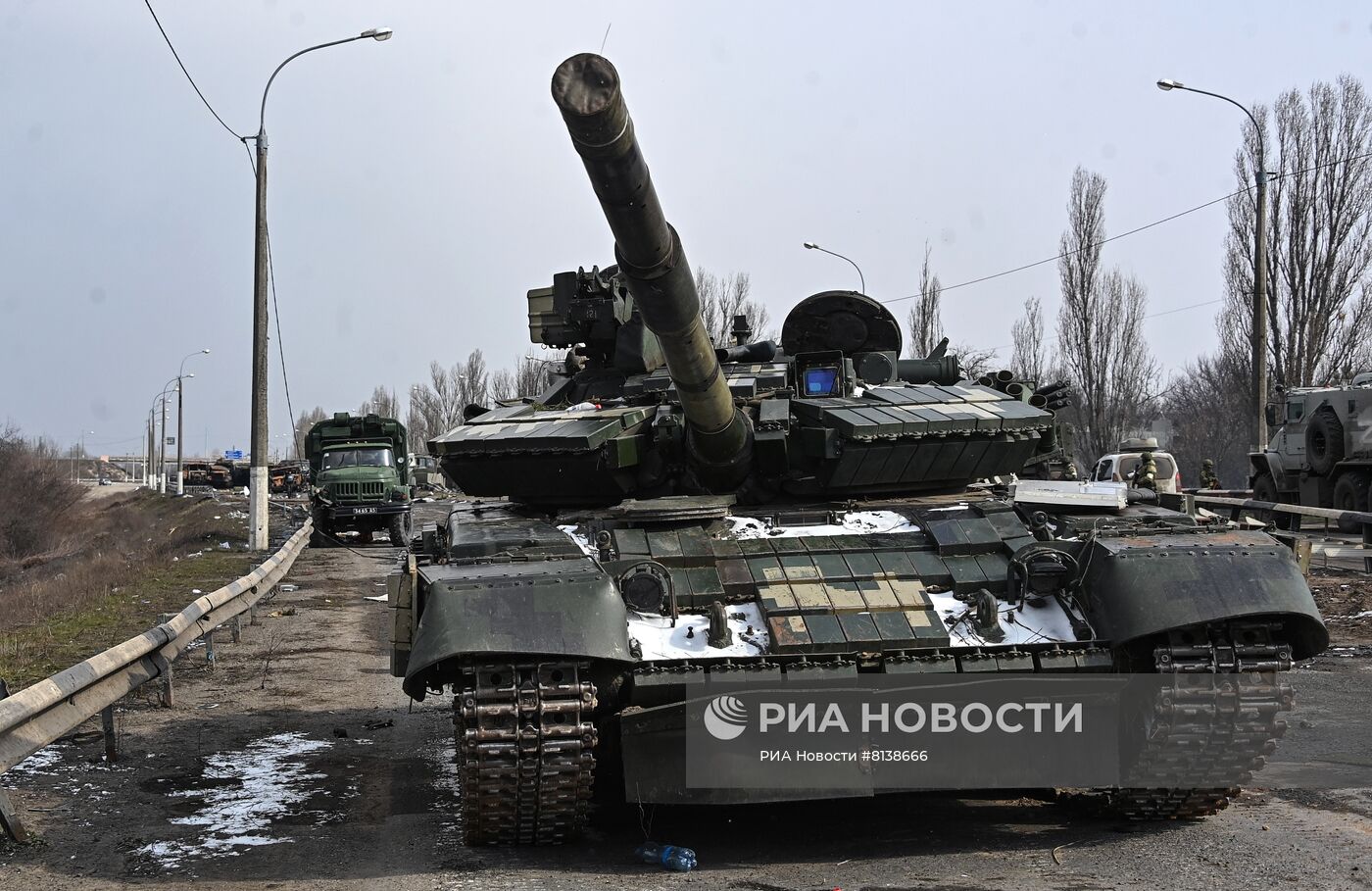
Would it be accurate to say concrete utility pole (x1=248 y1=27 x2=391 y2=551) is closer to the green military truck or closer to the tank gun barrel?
the green military truck

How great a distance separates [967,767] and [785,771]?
→ 0.87 m

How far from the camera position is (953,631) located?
22.4 feet

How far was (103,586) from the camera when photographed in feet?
64.0

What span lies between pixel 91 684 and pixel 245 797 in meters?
1.06

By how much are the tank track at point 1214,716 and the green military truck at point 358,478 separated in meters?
23.4

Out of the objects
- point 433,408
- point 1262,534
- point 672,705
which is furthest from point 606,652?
point 433,408

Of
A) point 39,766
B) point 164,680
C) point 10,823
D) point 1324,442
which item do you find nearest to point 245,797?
point 10,823

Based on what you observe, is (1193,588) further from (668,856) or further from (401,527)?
(401,527)

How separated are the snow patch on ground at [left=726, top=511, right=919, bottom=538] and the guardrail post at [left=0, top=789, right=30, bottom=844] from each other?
146 inches

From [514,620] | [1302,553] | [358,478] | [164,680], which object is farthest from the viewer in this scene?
[358,478]

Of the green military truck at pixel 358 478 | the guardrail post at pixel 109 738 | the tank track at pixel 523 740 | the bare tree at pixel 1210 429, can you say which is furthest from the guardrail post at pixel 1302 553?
the bare tree at pixel 1210 429

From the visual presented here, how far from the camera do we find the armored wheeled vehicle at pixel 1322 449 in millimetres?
26281

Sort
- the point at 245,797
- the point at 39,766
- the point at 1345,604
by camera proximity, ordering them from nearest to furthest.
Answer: the point at 245,797, the point at 39,766, the point at 1345,604

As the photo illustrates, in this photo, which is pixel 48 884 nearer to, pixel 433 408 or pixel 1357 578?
pixel 1357 578
